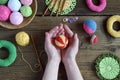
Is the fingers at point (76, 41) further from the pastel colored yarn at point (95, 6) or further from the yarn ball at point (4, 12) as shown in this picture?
the yarn ball at point (4, 12)

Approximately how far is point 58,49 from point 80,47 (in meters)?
0.09

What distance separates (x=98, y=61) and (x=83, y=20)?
0.18 meters

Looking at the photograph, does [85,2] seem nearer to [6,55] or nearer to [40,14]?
[40,14]

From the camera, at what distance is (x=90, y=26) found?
1091 millimetres

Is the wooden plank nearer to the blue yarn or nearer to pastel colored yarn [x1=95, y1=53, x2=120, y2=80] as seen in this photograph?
the blue yarn

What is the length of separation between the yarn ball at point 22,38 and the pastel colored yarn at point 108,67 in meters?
0.29

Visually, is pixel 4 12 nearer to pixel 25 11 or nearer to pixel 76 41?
pixel 25 11

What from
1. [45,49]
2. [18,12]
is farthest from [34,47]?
[18,12]

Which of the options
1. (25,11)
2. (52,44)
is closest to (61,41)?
(52,44)

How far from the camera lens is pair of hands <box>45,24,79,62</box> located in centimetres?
107

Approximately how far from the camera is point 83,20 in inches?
44.9

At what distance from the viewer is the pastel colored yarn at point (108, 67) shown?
1.11 meters

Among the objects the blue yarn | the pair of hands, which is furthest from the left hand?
the blue yarn

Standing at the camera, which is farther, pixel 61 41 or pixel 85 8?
pixel 85 8
